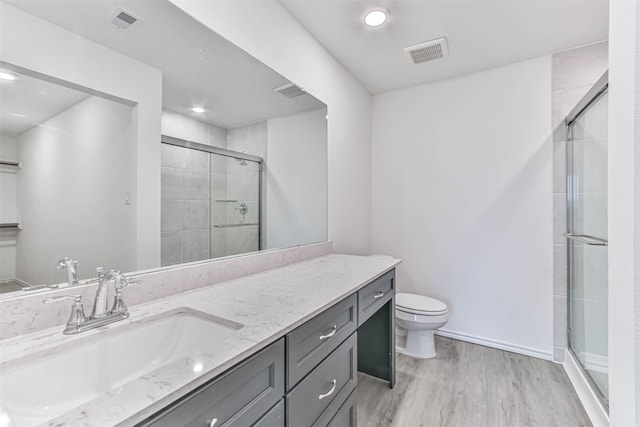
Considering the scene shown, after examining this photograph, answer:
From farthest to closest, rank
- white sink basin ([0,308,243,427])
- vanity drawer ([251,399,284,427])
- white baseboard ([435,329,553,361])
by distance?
Result: white baseboard ([435,329,553,361])
vanity drawer ([251,399,284,427])
white sink basin ([0,308,243,427])

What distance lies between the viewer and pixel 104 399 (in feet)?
1.68

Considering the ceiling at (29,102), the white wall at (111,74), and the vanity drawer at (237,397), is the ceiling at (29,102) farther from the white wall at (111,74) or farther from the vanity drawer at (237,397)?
the vanity drawer at (237,397)

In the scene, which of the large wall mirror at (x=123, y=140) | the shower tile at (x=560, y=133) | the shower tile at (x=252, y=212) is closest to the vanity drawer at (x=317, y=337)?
the large wall mirror at (x=123, y=140)

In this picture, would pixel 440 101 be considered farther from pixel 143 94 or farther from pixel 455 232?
pixel 143 94

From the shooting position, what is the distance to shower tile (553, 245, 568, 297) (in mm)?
2174

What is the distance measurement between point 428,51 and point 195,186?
79.4 inches

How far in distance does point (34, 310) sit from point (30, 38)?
0.80 meters

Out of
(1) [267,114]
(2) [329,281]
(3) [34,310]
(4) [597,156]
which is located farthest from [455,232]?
(3) [34,310]

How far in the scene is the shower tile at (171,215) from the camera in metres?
1.21

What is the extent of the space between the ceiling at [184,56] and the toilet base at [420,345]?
6.56ft

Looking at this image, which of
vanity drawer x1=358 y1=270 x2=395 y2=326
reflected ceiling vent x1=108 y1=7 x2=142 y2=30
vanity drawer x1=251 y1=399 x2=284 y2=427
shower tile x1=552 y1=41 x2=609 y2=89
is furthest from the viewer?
shower tile x1=552 y1=41 x2=609 y2=89

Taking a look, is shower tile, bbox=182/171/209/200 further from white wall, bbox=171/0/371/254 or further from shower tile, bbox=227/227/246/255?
white wall, bbox=171/0/371/254

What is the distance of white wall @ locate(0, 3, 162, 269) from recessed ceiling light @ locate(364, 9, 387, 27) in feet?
4.50

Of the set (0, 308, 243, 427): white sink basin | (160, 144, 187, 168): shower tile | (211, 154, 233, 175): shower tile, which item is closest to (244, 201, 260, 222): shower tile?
(211, 154, 233, 175): shower tile
